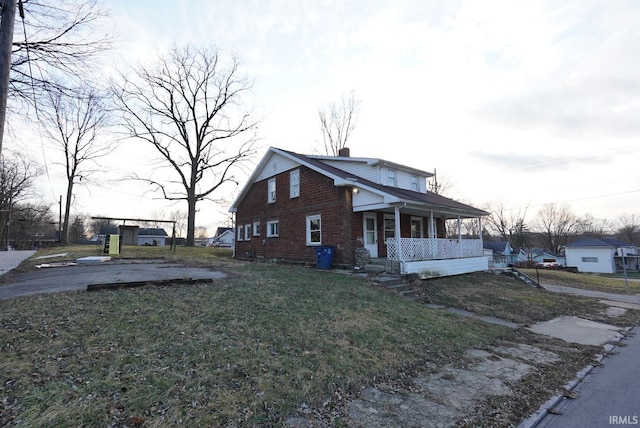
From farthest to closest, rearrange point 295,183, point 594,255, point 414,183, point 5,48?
Result: point 594,255 < point 414,183 < point 295,183 < point 5,48

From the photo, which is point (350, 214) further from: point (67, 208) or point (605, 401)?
point (67, 208)

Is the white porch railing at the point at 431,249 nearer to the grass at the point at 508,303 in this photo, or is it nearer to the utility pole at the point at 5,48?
the grass at the point at 508,303

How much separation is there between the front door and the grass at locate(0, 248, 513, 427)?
6.82 m

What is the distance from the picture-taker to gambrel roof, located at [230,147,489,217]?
1182 centimetres

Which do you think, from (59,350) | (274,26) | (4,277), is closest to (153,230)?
(4,277)

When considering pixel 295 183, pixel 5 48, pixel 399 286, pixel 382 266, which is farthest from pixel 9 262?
pixel 399 286

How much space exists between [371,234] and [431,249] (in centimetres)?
274

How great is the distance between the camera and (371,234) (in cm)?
1413

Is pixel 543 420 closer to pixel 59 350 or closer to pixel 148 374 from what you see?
pixel 148 374

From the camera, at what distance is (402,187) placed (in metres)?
16.4

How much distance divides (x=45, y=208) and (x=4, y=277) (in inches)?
2007

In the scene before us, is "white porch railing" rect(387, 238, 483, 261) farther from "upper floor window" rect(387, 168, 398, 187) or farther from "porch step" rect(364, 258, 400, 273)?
"upper floor window" rect(387, 168, 398, 187)

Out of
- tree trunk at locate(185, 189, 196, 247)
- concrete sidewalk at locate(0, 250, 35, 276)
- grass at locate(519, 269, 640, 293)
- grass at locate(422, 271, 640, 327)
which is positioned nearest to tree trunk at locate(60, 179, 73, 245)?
concrete sidewalk at locate(0, 250, 35, 276)

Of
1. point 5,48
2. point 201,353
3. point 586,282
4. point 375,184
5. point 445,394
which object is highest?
point 5,48
